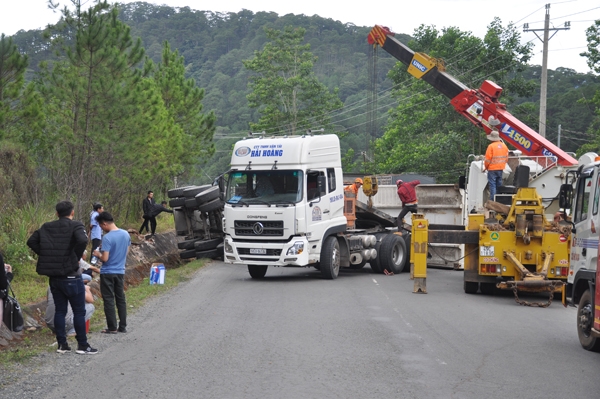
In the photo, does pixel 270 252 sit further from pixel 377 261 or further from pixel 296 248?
pixel 377 261

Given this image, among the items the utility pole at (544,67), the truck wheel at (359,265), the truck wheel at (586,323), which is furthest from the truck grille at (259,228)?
the utility pole at (544,67)

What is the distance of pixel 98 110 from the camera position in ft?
66.1

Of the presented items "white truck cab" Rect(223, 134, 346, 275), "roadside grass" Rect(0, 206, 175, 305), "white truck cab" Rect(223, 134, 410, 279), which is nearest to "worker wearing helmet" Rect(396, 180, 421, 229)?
"white truck cab" Rect(223, 134, 410, 279)

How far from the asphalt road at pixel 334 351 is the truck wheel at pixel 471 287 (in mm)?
845

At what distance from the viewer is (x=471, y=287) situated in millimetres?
15617

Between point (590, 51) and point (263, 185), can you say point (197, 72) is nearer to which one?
point (590, 51)

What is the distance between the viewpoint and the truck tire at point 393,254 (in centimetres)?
1995

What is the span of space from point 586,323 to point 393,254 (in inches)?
417

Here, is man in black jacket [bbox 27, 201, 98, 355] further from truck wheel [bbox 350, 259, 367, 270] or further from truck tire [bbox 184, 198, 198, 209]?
truck tire [bbox 184, 198, 198, 209]

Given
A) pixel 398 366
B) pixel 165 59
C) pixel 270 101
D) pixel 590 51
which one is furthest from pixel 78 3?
pixel 270 101

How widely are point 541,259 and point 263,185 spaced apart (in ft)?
21.4

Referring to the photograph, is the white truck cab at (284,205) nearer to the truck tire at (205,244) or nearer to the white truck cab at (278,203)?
the white truck cab at (278,203)

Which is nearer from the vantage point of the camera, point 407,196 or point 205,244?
point 205,244

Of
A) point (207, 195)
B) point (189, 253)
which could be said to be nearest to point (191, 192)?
point (207, 195)
